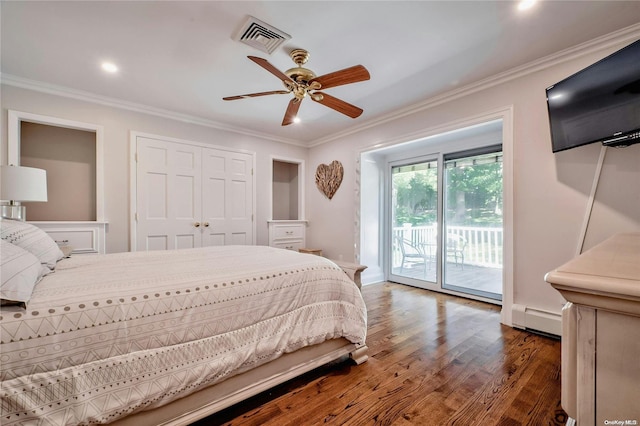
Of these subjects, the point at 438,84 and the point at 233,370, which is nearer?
the point at 233,370

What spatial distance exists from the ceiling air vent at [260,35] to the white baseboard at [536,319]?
3.16 metres

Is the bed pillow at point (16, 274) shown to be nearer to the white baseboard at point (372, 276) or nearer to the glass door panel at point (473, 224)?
the white baseboard at point (372, 276)

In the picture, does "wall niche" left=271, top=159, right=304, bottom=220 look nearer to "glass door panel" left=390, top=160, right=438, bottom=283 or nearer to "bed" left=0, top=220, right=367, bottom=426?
"glass door panel" left=390, top=160, right=438, bottom=283

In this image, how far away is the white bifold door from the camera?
344 cm

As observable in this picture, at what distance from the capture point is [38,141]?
128 inches

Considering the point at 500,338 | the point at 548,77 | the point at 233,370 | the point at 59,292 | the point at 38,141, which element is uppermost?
the point at 548,77

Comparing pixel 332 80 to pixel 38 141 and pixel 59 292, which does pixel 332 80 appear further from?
pixel 38 141

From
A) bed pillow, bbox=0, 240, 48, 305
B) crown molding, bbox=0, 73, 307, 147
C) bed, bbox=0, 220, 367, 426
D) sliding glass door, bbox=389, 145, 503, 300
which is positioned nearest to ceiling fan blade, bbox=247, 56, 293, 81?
bed, bbox=0, 220, 367, 426

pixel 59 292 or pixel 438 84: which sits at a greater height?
pixel 438 84

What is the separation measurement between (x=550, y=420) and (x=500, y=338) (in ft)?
3.32

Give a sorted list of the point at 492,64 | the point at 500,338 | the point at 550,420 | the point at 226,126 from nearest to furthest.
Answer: the point at 550,420
the point at 500,338
the point at 492,64
the point at 226,126

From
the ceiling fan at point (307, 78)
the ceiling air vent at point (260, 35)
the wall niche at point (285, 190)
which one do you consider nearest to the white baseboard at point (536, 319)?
the ceiling fan at point (307, 78)

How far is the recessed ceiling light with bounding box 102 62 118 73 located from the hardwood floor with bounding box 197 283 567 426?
3035 millimetres

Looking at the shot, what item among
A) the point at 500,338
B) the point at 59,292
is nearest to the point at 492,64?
the point at 500,338
